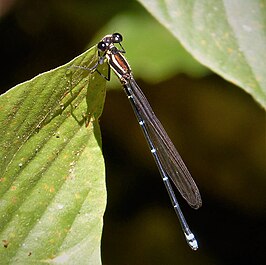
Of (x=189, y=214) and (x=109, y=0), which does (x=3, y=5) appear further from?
(x=189, y=214)

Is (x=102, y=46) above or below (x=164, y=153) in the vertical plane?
above

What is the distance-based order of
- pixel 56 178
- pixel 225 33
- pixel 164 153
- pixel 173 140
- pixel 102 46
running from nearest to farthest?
pixel 56 178
pixel 225 33
pixel 102 46
pixel 164 153
pixel 173 140

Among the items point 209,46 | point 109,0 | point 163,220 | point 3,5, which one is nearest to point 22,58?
point 3,5

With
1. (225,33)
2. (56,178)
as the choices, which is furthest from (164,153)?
(56,178)

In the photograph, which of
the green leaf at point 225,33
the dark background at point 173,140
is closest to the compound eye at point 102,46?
the green leaf at point 225,33

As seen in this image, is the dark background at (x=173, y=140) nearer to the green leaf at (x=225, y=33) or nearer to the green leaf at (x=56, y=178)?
the green leaf at (x=225, y=33)

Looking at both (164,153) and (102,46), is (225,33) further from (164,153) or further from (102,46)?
(164,153)
